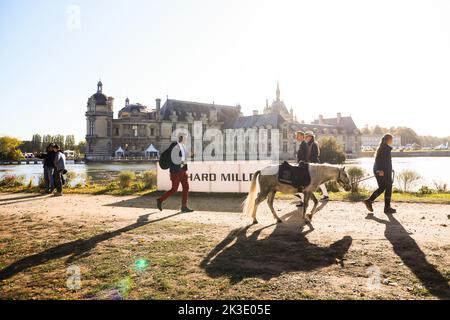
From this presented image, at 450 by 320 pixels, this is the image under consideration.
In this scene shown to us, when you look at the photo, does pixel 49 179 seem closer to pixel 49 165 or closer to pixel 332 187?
pixel 49 165

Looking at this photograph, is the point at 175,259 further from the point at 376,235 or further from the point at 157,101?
the point at 157,101

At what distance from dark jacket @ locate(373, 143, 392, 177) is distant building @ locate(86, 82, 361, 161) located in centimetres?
6565

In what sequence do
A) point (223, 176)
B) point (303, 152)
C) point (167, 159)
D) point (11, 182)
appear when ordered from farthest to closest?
point (11, 182) → point (223, 176) → point (303, 152) → point (167, 159)

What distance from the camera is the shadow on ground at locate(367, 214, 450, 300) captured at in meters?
3.59

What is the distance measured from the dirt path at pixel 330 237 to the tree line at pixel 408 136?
15885 cm

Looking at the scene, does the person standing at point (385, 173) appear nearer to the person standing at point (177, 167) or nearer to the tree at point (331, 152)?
the person standing at point (177, 167)

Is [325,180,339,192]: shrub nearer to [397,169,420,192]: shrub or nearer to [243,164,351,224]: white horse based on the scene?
[397,169,420,192]: shrub

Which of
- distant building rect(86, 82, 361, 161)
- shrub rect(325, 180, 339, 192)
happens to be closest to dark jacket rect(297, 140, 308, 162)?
shrub rect(325, 180, 339, 192)

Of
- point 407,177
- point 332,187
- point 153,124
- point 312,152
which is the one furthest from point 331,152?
point 153,124

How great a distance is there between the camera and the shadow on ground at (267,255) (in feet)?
14.0

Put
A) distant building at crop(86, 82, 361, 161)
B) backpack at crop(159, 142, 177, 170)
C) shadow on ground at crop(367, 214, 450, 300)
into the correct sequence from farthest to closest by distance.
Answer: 1. distant building at crop(86, 82, 361, 161)
2. backpack at crop(159, 142, 177, 170)
3. shadow on ground at crop(367, 214, 450, 300)

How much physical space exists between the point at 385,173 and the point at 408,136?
16153cm

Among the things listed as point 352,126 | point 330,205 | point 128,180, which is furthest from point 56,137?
point 330,205

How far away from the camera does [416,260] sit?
14.9ft
